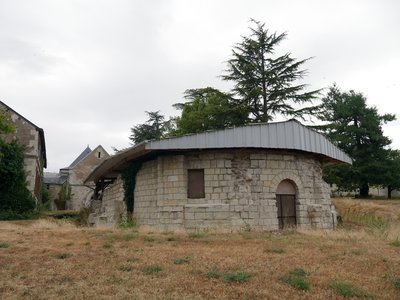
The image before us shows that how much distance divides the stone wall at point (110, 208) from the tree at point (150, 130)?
18436mm

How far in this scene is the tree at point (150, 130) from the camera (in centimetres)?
4153

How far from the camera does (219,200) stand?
13742 millimetres

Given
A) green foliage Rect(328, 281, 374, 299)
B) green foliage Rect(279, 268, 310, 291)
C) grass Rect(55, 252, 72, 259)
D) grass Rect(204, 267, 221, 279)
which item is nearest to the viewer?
green foliage Rect(328, 281, 374, 299)

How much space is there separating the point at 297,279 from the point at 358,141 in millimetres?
27486

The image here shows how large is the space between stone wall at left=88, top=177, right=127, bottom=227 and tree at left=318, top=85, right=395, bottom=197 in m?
15.5

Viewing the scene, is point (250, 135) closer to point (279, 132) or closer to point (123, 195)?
point (279, 132)

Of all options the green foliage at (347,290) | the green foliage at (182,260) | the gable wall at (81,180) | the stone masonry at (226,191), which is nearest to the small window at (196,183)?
the stone masonry at (226,191)

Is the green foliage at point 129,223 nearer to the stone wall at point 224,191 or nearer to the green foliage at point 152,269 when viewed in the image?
the stone wall at point 224,191

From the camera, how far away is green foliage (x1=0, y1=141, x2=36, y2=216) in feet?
70.1

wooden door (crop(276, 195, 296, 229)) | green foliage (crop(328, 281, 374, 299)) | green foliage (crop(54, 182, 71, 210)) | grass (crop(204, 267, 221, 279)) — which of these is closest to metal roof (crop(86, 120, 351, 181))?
wooden door (crop(276, 195, 296, 229))

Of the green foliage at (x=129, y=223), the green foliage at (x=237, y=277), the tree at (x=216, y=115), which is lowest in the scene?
the green foliage at (x=237, y=277)

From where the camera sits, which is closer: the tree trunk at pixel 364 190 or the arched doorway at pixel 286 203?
the arched doorway at pixel 286 203

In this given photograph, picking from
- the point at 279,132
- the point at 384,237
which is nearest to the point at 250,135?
the point at 279,132

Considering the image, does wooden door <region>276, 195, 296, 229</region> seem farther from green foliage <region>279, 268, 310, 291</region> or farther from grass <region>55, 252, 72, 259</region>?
grass <region>55, 252, 72, 259</region>
